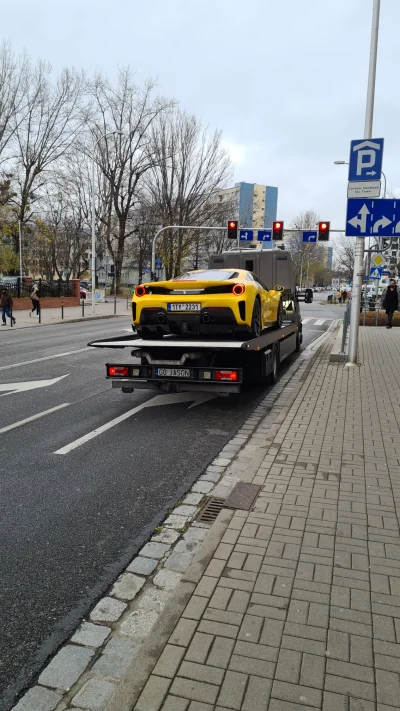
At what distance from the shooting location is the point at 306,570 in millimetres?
3242

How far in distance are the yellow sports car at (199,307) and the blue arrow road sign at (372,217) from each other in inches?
165

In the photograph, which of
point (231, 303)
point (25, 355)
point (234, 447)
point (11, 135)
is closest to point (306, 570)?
point (234, 447)

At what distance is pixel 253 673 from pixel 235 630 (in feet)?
1.00

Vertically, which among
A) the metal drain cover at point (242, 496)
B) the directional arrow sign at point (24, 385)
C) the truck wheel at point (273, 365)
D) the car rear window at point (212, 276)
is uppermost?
the car rear window at point (212, 276)

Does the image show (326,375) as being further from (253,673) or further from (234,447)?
(253,673)

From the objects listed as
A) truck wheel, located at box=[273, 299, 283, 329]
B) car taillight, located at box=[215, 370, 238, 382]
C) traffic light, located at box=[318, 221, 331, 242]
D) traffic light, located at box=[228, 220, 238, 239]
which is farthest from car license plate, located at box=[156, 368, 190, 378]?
traffic light, located at box=[318, 221, 331, 242]

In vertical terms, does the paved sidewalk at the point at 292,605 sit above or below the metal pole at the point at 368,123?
below

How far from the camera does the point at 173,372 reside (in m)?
7.27

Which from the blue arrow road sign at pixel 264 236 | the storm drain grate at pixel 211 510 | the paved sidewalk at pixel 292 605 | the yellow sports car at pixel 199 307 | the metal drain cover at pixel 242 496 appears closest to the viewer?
the paved sidewalk at pixel 292 605

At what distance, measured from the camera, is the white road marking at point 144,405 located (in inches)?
236

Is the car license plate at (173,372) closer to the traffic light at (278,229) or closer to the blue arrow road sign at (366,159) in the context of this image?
the blue arrow road sign at (366,159)

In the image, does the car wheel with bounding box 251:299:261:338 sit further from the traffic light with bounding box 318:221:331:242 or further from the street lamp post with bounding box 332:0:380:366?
the traffic light with bounding box 318:221:331:242

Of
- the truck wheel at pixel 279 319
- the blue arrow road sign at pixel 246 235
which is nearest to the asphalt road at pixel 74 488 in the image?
the truck wheel at pixel 279 319

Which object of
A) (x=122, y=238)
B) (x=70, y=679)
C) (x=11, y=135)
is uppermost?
(x=11, y=135)
